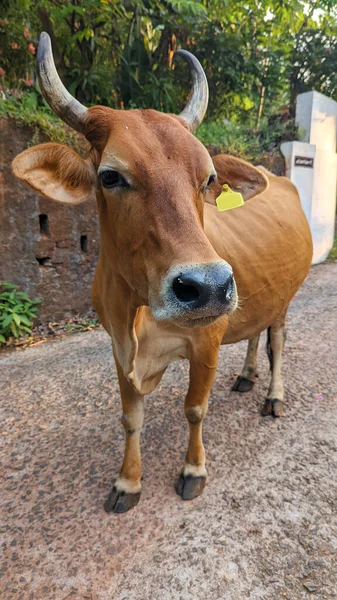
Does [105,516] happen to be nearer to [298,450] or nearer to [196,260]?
[298,450]

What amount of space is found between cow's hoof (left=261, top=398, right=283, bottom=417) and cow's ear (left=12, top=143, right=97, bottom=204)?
2.32 meters

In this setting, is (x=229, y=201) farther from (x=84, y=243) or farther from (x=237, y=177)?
(x=84, y=243)

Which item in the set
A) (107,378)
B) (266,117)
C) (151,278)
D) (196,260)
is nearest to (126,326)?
(151,278)

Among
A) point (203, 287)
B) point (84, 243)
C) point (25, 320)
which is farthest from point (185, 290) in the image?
point (84, 243)

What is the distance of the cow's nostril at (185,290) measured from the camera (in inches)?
52.7

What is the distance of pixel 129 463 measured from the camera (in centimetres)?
A: 239

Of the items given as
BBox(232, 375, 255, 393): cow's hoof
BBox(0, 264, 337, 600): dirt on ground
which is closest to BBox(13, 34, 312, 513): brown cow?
BBox(0, 264, 337, 600): dirt on ground

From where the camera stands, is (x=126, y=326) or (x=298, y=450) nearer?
(x=126, y=326)

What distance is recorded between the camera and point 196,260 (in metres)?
1.36

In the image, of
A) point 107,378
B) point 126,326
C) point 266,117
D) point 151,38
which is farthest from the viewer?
point 266,117

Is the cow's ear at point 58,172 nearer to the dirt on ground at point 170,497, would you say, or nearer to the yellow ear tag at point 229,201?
the yellow ear tag at point 229,201

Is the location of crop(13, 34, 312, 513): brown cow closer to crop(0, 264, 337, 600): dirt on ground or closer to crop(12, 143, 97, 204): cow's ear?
crop(12, 143, 97, 204): cow's ear

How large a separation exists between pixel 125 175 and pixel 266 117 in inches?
400

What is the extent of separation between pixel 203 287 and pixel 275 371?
2.31 metres
